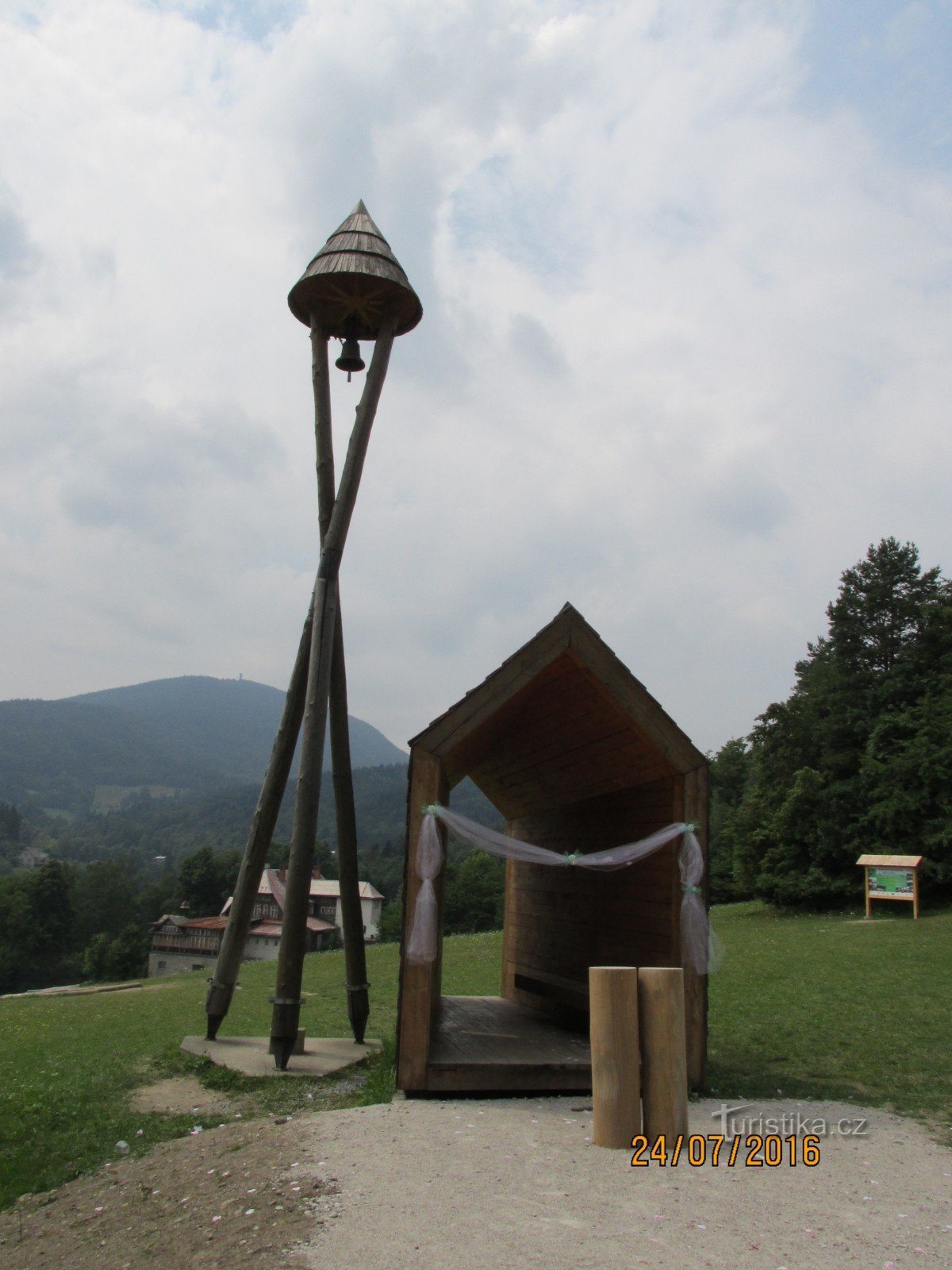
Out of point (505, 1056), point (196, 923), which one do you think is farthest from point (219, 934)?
point (505, 1056)

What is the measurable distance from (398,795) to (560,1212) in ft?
552

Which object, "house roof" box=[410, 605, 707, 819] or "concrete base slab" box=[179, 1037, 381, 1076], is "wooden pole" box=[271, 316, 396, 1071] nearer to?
"concrete base slab" box=[179, 1037, 381, 1076]

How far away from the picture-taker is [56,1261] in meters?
4.44

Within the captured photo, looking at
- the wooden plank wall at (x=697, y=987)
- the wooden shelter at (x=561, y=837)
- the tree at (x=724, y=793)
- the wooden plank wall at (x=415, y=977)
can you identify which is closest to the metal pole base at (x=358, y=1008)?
the wooden shelter at (x=561, y=837)

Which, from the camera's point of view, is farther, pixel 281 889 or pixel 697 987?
pixel 281 889

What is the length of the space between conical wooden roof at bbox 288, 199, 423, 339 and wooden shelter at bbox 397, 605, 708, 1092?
4.65 m

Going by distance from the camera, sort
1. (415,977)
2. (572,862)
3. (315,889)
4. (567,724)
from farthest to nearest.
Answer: (315,889)
(567,724)
(572,862)
(415,977)

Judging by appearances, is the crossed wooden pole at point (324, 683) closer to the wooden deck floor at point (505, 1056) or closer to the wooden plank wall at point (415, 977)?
the wooden deck floor at point (505, 1056)

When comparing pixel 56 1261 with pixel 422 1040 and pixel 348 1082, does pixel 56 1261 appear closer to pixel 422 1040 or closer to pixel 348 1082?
pixel 422 1040

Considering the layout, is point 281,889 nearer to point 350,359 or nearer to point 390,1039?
point 390,1039

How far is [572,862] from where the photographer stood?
27.9 ft

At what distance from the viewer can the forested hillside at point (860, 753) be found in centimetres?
2875
